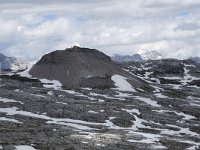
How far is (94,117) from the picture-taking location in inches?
4813

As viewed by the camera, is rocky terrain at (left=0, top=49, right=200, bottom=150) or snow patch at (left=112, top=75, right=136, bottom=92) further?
snow patch at (left=112, top=75, right=136, bottom=92)

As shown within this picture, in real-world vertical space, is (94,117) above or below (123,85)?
below

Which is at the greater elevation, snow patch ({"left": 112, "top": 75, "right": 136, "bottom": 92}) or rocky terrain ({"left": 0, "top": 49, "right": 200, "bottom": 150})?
snow patch ({"left": 112, "top": 75, "right": 136, "bottom": 92})

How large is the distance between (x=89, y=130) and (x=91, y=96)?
6187 centimetres

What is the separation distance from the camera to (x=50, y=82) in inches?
7347

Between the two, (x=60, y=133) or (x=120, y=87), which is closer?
(x=60, y=133)

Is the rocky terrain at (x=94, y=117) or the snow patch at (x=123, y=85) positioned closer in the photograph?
the rocky terrain at (x=94, y=117)

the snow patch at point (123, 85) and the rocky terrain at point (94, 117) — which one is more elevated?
the snow patch at point (123, 85)

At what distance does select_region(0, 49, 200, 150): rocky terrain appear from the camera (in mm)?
86812

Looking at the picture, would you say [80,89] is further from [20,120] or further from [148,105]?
[20,120]

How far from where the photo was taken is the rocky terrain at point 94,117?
86.8 metres

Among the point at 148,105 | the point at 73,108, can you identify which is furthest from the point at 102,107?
the point at 148,105

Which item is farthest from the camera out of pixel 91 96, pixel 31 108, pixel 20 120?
pixel 91 96

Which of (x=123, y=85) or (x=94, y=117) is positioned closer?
(x=94, y=117)
